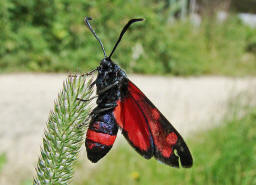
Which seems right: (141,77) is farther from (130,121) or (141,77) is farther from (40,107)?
(130,121)

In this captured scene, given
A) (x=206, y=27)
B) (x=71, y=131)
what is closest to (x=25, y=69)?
→ (x=71, y=131)

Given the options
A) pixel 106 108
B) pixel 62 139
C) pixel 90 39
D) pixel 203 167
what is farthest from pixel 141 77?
pixel 62 139

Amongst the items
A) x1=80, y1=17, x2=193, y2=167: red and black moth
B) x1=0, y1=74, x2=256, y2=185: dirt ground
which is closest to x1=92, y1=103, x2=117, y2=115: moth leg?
x1=80, y1=17, x2=193, y2=167: red and black moth

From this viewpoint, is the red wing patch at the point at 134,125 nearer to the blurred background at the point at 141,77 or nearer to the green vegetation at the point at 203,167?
the blurred background at the point at 141,77

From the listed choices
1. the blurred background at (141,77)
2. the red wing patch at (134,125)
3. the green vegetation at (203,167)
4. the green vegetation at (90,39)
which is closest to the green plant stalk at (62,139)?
the blurred background at (141,77)

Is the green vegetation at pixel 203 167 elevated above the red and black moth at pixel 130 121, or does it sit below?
below

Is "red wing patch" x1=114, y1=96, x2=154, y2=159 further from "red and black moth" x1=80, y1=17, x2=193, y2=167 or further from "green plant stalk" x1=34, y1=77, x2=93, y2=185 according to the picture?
"green plant stalk" x1=34, y1=77, x2=93, y2=185

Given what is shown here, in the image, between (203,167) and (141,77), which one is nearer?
(203,167)
